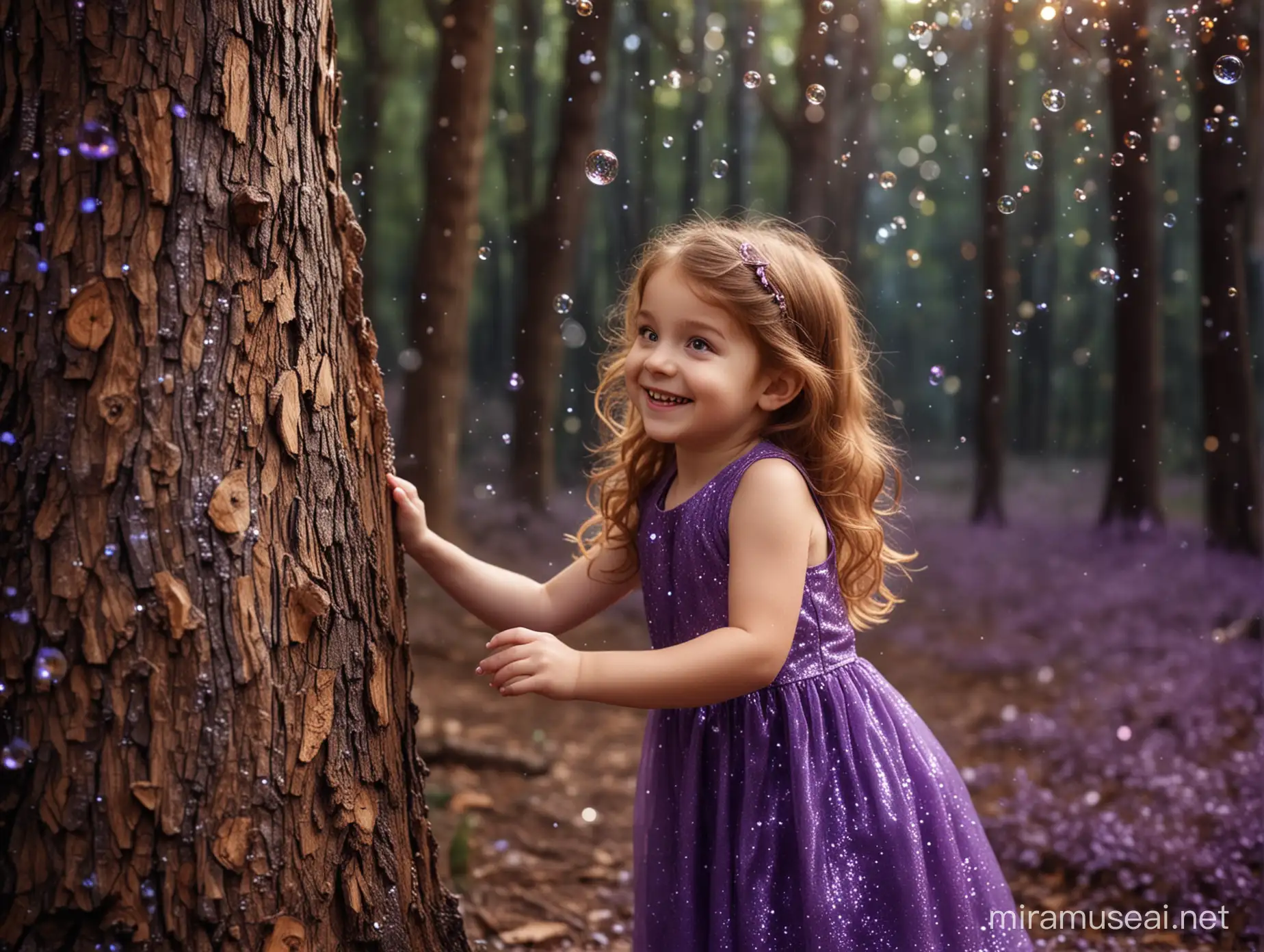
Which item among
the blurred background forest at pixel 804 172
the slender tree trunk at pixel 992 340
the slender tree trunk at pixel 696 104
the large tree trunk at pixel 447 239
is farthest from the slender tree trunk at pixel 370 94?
the slender tree trunk at pixel 992 340

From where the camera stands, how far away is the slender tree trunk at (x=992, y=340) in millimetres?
4918

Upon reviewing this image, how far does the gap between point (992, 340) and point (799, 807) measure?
4.80 meters

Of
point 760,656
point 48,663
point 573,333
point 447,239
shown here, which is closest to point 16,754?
point 48,663

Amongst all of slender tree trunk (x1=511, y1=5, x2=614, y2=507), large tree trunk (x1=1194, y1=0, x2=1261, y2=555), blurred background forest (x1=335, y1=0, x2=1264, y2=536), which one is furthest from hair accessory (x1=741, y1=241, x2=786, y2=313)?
slender tree trunk (x1=511, y1=5, x2=614, y2=507)

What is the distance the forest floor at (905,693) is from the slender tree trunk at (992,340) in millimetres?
120

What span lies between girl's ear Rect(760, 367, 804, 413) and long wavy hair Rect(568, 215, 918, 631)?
20mm

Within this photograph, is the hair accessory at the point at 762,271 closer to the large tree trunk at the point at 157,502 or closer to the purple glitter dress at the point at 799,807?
the purple glitter dress at the point at 799,807

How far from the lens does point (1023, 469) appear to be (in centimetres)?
582

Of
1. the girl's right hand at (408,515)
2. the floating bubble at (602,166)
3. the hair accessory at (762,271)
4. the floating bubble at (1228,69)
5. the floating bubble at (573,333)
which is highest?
the floating bubble at (573,333)

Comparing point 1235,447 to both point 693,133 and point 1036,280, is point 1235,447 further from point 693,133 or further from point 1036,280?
point 693,133

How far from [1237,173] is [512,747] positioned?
11.2 ft

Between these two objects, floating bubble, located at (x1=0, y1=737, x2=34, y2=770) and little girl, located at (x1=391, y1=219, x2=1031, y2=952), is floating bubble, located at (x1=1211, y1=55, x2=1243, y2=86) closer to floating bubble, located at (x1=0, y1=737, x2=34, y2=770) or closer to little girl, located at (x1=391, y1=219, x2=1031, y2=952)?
little girl, located at (x1=391, y1=219, x2=1031, y2=952)

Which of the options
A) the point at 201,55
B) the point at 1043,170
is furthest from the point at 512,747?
the point at 1043,170

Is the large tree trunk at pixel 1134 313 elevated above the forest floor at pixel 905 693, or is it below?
above
